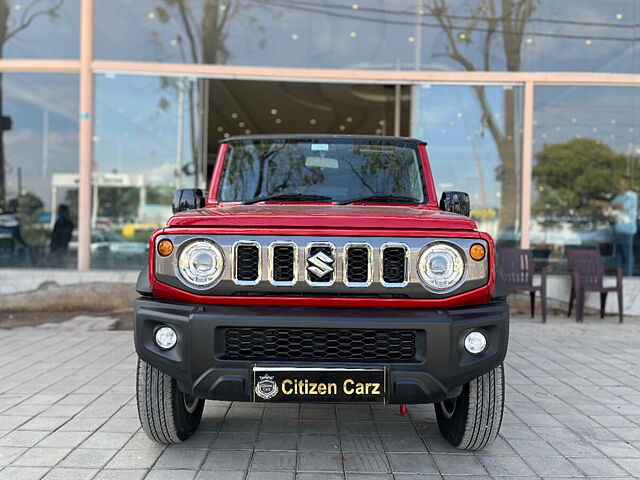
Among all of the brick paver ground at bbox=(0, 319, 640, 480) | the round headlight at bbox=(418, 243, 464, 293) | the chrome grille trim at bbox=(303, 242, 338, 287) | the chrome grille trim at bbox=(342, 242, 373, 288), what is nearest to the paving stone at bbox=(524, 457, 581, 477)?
the brick paver ground at bbox=(0, 319, 640, 480)

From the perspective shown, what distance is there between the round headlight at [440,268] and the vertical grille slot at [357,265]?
0.26m

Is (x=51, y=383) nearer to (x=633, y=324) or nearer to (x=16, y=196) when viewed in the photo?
(x=16, y=196)

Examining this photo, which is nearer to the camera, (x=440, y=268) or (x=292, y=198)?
(x=440, y=268)

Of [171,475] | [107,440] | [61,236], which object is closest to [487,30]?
[61,236]

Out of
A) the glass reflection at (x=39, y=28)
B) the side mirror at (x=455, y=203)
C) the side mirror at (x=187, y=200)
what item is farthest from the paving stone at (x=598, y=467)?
the glass reflection at (x=39, y=28)

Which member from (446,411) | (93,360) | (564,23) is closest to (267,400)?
(446,411)

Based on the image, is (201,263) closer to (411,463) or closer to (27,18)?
(411,463)

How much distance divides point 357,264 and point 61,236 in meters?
7.02

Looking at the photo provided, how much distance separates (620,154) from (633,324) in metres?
2.88

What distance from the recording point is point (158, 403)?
10.0 feet

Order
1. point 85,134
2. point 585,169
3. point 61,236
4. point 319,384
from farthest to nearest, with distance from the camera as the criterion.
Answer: point 585,169
point 61,236
point 85,134
point 319,384

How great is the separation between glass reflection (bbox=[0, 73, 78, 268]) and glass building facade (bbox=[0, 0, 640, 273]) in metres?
0.02

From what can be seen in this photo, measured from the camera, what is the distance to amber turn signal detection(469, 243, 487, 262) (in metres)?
2.78

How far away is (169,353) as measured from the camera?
2721 mm
